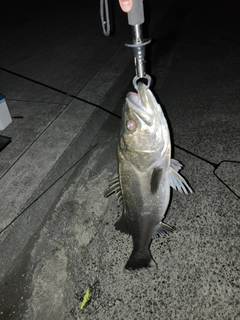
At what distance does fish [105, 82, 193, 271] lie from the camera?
5.80ft

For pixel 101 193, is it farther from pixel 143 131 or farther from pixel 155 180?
pixel 143 131

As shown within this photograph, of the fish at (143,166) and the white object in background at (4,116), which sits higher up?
the fish at (143,166)

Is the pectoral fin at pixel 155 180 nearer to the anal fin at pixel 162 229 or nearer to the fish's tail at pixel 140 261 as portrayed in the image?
the anal fin at pixel 162 229

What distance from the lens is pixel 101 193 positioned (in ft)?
10.6

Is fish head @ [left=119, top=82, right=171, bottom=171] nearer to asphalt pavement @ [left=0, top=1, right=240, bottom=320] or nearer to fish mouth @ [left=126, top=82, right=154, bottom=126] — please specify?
fish mouth @ [left=126, top=82, right=154, bottom=126]

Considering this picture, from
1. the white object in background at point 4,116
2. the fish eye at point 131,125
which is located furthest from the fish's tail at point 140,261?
the white object in background at point 4,116

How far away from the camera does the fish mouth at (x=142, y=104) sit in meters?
1.71

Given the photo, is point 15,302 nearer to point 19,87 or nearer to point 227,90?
point 19,87

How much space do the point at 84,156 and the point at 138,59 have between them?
7.13 feet

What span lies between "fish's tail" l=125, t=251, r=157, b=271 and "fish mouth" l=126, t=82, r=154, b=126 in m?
1.12

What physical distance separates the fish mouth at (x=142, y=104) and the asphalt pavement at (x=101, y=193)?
3.96ft

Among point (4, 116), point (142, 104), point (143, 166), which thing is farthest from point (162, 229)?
point (4, 116)

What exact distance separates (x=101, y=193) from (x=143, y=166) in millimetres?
1416

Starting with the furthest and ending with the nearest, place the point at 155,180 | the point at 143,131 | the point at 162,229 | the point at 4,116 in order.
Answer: the point at 4,116, the point at 162,229, the point at 155,180, the point at 143,131
